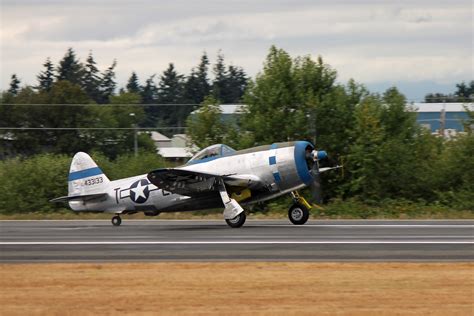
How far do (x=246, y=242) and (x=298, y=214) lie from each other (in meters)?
5.88

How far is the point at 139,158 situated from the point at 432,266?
2667cm

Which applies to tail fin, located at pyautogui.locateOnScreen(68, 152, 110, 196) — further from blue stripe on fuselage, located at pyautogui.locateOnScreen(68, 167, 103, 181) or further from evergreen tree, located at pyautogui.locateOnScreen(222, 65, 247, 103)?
evergreen tree, located at pyautogui.locateOnScreen(222, 65, 247, 103)

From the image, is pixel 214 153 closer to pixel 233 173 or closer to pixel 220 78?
pixel 233 173

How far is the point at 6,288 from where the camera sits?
1375 centimetres

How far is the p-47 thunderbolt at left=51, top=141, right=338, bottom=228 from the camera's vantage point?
25.2m

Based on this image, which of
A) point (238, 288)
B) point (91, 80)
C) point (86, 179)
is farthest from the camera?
point (91, 80)

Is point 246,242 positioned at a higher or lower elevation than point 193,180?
lower

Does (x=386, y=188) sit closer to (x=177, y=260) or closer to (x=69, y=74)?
(x=177, y=260)

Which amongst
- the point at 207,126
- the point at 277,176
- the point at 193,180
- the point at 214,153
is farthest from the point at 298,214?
the point at 207,126

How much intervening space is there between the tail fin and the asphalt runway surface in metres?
1.12

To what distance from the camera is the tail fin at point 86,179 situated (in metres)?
28.2

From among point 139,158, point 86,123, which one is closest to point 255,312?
point 139,158

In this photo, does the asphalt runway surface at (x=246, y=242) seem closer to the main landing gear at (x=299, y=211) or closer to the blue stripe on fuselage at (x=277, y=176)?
the main landing gear at (x=299, y=211)

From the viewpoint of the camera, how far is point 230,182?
2564 centimetres
